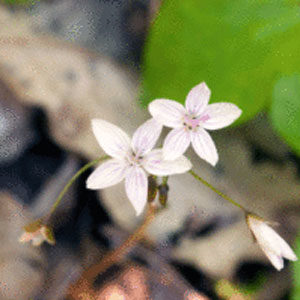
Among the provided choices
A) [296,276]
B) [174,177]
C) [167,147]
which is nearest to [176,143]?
[167,147]

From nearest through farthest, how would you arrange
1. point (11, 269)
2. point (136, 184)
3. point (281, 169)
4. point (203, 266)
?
point (136, 184) → point (11, 269) → point (203, 266) → point (281, 169)

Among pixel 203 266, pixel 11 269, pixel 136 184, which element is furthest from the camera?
pixel 203 266

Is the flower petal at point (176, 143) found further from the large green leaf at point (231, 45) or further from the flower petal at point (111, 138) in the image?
the large green leaf at point (231, 45)

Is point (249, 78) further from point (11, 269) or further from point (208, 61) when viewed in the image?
point (11, 269)

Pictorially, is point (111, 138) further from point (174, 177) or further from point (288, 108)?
point (288, 108)

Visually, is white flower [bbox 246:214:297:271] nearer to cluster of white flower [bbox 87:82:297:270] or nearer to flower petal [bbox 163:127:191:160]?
cluster of white flower [bbox 87:82:297:270]

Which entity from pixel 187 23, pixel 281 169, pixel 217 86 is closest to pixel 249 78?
pixel 217 86
